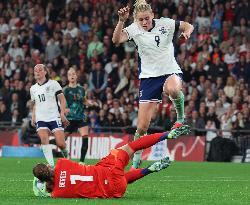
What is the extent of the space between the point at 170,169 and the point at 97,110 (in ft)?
26.3

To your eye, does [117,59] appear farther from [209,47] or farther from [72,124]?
[72,124]

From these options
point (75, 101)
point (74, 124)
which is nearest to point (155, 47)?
point (75, 101)

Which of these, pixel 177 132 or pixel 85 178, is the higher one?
Answer: pixel 177 132

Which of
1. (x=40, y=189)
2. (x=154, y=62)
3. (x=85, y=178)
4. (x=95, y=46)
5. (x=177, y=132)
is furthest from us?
(x=95, y=46)

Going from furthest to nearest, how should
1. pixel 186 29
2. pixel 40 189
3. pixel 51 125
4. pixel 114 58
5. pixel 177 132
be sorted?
pixel 114 58 < pixel 51 125 < pixel 186 29 < pixel 177 132 < pixel 40 189

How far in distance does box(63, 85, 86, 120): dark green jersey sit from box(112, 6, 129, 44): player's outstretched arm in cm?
704

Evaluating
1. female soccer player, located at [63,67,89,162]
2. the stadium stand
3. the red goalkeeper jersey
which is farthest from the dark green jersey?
the red goalkeeper jersey

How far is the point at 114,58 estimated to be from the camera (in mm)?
29219

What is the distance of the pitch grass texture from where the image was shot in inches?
449

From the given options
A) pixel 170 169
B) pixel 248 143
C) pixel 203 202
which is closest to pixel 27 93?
pixel 248 143

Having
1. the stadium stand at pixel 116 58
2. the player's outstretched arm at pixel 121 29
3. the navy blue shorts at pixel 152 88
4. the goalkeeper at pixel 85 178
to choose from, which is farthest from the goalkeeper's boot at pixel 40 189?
the stadium stand at pixel 116 58

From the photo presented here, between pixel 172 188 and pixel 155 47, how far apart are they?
2340mm

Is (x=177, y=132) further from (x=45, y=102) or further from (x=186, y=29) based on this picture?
(x=45, y=102)

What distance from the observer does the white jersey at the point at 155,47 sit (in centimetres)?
1463
